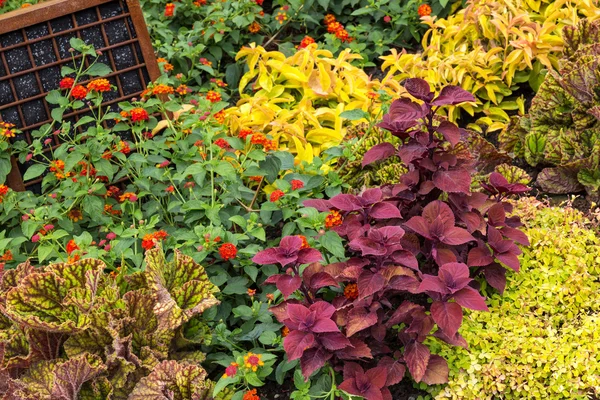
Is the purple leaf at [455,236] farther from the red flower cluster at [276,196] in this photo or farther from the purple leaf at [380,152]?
the red flower cluster at [276,196]

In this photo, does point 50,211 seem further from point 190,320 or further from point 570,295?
point 570,295

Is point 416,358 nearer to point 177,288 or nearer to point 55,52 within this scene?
point 177,288

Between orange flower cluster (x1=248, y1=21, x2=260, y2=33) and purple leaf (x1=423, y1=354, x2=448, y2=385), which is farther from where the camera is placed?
orange flower cluster (x1=248, y1=21, x2=260, y2=33)

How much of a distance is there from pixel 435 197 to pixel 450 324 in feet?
1.94

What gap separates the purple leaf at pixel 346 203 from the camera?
2.61m

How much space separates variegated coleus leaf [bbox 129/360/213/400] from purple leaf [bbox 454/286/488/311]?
84 cm

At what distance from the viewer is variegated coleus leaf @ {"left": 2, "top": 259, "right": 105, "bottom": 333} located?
8.30ft

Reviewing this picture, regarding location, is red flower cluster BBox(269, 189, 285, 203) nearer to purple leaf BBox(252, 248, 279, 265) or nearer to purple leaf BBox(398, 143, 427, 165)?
purple leaf BBox(252, 248, 279, 265)

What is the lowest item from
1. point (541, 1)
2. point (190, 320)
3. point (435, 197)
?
point (190, 320)

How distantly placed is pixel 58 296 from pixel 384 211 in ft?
3.76

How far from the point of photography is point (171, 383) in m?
2.44

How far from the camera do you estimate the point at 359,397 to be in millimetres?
2506

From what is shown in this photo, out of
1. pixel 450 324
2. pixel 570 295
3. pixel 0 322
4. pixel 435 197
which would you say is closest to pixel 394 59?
pixel 435 197

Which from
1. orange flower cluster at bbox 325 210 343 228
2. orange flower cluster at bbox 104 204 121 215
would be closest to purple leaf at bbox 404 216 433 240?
orange flower cluster at bbox 325 210 343 228
